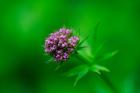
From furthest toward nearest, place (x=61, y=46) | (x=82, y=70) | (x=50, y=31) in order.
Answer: (x=50, y=31) < (x=82, y=70) < (x=61, y=46)

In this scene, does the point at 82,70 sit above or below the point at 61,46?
below

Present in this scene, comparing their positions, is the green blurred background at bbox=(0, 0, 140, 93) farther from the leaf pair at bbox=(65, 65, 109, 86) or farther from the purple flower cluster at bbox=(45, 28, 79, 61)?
the purple flower cluster at bbox=(45, 28, 79, 61)

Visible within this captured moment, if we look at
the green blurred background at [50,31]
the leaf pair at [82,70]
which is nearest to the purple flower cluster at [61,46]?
the leaf pair at [82,70]

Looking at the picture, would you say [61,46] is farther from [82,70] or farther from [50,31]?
[50,31]

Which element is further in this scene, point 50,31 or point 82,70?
point 50,31

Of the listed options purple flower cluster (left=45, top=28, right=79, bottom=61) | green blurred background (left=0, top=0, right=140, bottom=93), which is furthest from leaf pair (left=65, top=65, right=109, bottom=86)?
green blurred background (left=0, top=0, right=140, bottom=93)

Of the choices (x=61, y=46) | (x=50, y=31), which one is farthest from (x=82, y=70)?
(x=50, y=31)
